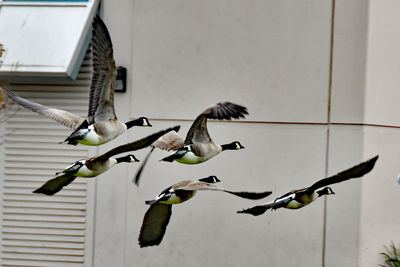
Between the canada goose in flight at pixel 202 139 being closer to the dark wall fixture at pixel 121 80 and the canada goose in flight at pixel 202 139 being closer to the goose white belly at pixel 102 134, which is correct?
the goose white belly at pixel 102 134

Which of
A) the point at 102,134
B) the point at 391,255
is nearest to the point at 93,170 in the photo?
the point at 102,134

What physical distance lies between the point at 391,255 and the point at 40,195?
454 centimetres

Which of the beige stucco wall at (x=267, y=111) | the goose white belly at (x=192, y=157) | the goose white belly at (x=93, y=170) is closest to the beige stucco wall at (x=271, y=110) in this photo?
the beige stucco wall at (x=267, y=111)

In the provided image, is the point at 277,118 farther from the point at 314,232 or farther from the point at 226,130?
the point at 314,232

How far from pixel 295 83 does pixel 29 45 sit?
3347 mm

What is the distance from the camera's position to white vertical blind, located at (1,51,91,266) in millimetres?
10703

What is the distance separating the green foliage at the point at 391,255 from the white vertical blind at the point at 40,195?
148 inches

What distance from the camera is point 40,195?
1087 centimetres

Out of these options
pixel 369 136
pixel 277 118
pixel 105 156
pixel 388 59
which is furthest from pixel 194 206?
pixel 105 156

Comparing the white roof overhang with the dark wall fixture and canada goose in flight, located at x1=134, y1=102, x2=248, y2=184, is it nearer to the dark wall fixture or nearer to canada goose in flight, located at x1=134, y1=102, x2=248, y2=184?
the dark wall fixture

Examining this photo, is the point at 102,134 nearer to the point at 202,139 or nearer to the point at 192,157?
the point at 192,157

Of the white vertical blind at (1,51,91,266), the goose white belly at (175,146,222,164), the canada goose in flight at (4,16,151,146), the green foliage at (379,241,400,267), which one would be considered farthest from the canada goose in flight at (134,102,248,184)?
the green foliage at (379,241,400,267)

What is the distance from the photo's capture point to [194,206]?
1036 centimetres

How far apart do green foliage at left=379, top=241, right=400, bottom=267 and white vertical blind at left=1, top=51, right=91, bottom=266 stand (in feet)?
12.3
